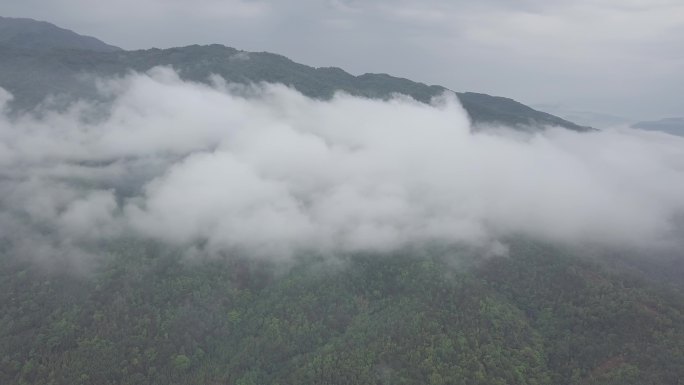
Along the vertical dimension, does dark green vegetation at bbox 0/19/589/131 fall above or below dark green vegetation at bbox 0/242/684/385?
above

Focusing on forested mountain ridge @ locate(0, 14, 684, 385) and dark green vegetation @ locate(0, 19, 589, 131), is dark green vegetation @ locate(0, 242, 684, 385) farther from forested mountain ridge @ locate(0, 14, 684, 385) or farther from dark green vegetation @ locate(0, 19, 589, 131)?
dark green vegetation @ locate(0, 19, 589, 131)

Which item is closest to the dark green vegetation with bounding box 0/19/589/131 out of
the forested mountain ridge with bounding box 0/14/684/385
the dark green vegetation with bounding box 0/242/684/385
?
the forested mountain ridge with bounding box 0/14/684/385

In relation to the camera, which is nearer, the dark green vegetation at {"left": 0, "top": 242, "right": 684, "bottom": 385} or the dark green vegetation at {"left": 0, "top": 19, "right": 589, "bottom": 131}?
the dark green vegetation at {"left": 0, "top": 242, "right": 684, "bottom": 385}

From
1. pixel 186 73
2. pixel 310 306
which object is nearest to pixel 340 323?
pixel 310 306

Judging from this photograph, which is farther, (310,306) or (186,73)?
(186,73)

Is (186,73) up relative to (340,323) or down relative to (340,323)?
up

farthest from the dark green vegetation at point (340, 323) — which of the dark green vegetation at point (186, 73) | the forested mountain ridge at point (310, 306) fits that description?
the dark green vegetation at point (186, 73)

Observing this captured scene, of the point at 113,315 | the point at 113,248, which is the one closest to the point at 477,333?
the point at 113,315

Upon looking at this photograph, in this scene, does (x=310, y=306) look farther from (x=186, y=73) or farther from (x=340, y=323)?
(x=186, y=73)
